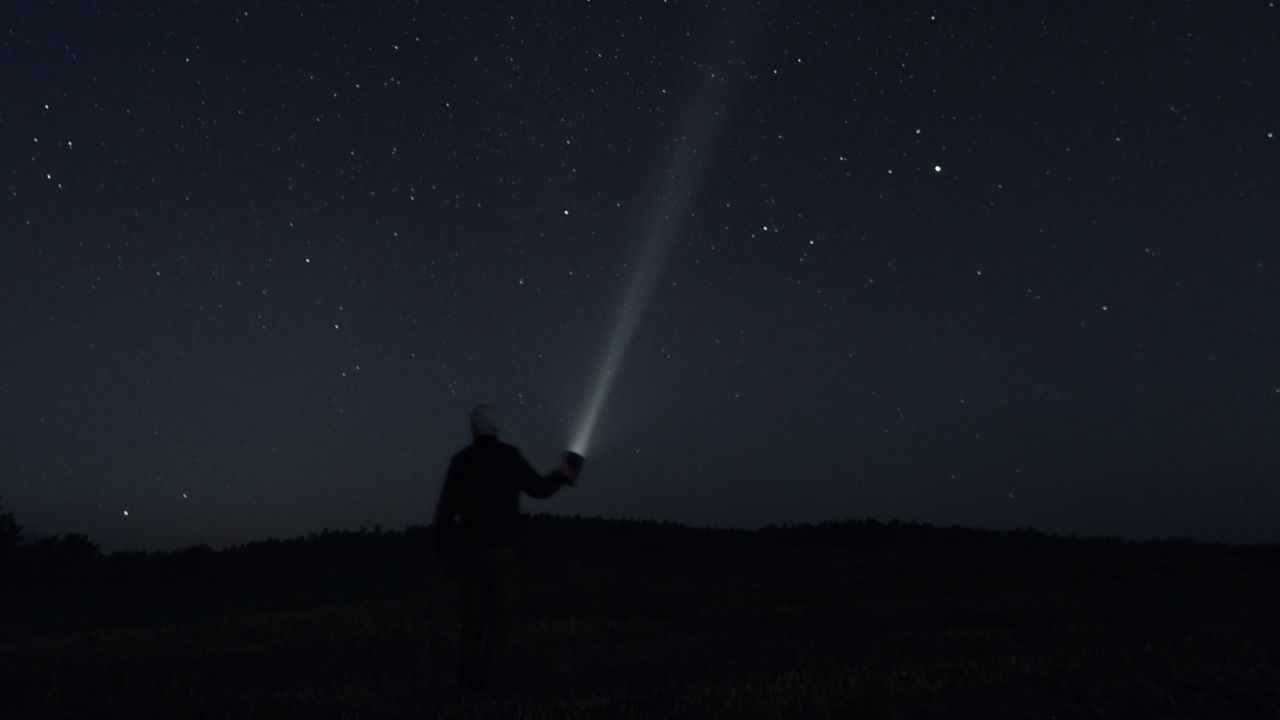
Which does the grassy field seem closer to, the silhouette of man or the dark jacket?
the silhouette of man

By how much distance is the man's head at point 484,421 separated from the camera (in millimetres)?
7270

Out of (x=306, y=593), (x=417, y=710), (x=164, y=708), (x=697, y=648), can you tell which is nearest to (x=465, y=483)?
(x=417, y=710)

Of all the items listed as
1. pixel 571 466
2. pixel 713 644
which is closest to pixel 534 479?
pixel 571 466

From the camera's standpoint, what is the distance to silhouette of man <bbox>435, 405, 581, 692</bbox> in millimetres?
7145

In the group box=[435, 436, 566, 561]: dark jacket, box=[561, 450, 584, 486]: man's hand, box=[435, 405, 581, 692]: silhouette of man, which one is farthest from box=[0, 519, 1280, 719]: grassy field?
box=[561, 450, 584, 486]: man's hand

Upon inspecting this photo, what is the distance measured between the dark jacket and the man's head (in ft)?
0.13

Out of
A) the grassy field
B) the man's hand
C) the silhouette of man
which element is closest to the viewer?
the grassy field

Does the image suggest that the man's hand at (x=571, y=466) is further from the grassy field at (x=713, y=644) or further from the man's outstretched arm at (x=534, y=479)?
the grassy field at (x=713, y=644)

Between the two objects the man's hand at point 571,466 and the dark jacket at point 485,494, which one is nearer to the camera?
the dark jacket at point 485,494

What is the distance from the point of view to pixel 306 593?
2156cm

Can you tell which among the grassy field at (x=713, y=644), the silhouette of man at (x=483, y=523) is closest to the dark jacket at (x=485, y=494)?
the silhouette of man at (x=483, y=523)

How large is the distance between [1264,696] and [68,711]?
7.24m

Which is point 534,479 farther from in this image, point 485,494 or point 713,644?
point 713,644

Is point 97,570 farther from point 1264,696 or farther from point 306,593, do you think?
point 1264,696
